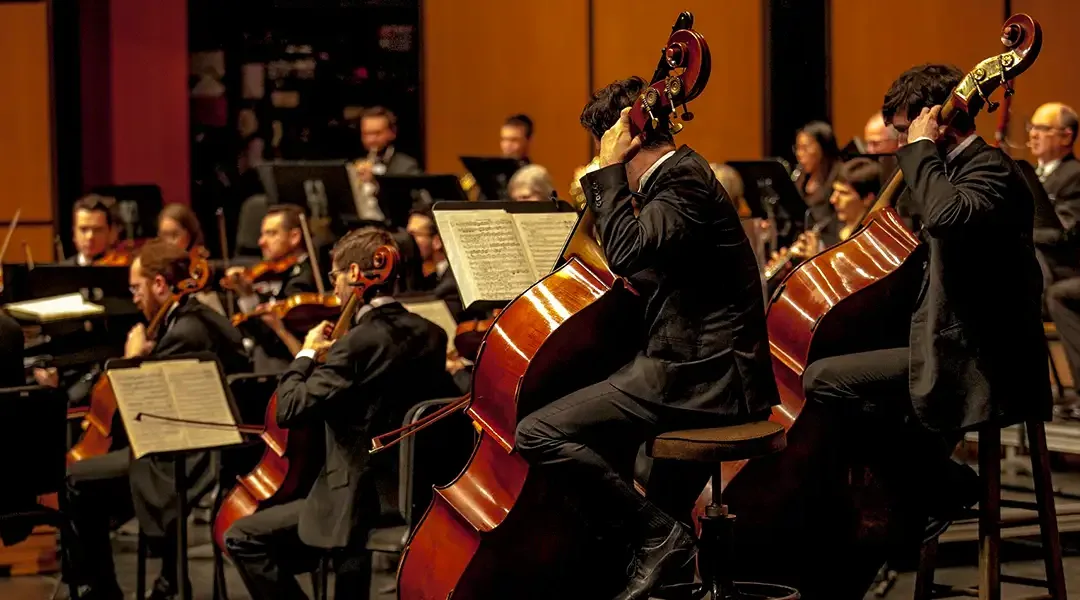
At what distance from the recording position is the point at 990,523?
3580 millimetres

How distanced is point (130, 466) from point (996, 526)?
2.83m

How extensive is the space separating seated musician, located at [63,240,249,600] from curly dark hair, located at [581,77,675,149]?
7.11ft

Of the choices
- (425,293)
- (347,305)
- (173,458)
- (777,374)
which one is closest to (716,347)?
(777,374)

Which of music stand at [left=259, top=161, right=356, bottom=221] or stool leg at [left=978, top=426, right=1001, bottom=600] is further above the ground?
music stand at [left=259, top=161, right=356, bottom=221]

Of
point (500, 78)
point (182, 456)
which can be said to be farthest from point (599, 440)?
point (500, 78)

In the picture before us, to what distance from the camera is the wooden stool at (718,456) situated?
123 inches

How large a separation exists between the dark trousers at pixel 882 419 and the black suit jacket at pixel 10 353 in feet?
9.04

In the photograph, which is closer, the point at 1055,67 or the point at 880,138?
the point at 880,138

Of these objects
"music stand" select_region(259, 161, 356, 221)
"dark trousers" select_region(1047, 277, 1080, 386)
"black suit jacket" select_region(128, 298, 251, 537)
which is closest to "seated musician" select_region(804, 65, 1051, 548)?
"black suit jacket" select_region(128, 298, 251, 537)

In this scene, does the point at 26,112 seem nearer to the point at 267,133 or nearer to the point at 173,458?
the point at 267,133

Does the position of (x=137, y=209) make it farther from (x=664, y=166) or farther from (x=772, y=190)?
(x=664, y=166)

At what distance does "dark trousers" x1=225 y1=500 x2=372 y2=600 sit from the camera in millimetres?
4316

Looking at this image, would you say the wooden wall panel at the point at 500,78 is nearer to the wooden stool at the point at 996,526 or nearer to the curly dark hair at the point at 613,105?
the wooden stool at the point at 996,526

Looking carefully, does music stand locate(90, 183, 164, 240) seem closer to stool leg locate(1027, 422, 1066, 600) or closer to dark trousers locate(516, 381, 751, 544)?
dark trousers locate(516, 381, 751, 544)
